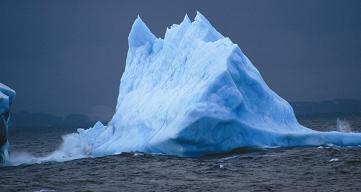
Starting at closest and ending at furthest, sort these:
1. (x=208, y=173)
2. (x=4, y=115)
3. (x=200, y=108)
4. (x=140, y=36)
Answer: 1. (x=208, y=173)
2. (x=200, y=108)
3. (x=4, y=115)
4. (x=140, y=36)

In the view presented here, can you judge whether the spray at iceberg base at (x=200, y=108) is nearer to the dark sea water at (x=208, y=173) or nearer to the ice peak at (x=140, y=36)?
the dark sea water at (x=208, y=173)

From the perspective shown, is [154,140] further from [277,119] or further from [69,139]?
[69,139]

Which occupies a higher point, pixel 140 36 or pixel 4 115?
pixel 140 36

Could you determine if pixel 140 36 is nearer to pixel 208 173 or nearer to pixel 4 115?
pixel 4 115

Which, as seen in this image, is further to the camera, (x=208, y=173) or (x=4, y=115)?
(x=4, y=115)

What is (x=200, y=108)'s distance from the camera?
1941 cm

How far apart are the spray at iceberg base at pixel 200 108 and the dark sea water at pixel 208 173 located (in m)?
0.73

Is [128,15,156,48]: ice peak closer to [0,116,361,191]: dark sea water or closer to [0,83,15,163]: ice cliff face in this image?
[0,83,15,163]: ice cliff face

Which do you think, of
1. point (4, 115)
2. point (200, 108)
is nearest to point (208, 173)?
point (200, 108)

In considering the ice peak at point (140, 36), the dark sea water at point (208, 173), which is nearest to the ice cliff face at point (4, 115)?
the dark sea water at point (208, 173)

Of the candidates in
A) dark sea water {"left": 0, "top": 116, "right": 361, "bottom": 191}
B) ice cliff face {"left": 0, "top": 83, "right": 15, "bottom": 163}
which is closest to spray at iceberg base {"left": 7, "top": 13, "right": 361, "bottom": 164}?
dark sea water {"left": 0, "top": 116, "right": 361, "bottom": 191}

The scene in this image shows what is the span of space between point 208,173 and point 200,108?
4815mm

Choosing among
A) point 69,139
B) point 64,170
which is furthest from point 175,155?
point 69,139

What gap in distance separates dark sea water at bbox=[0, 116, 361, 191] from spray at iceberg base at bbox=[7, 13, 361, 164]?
73 cm
